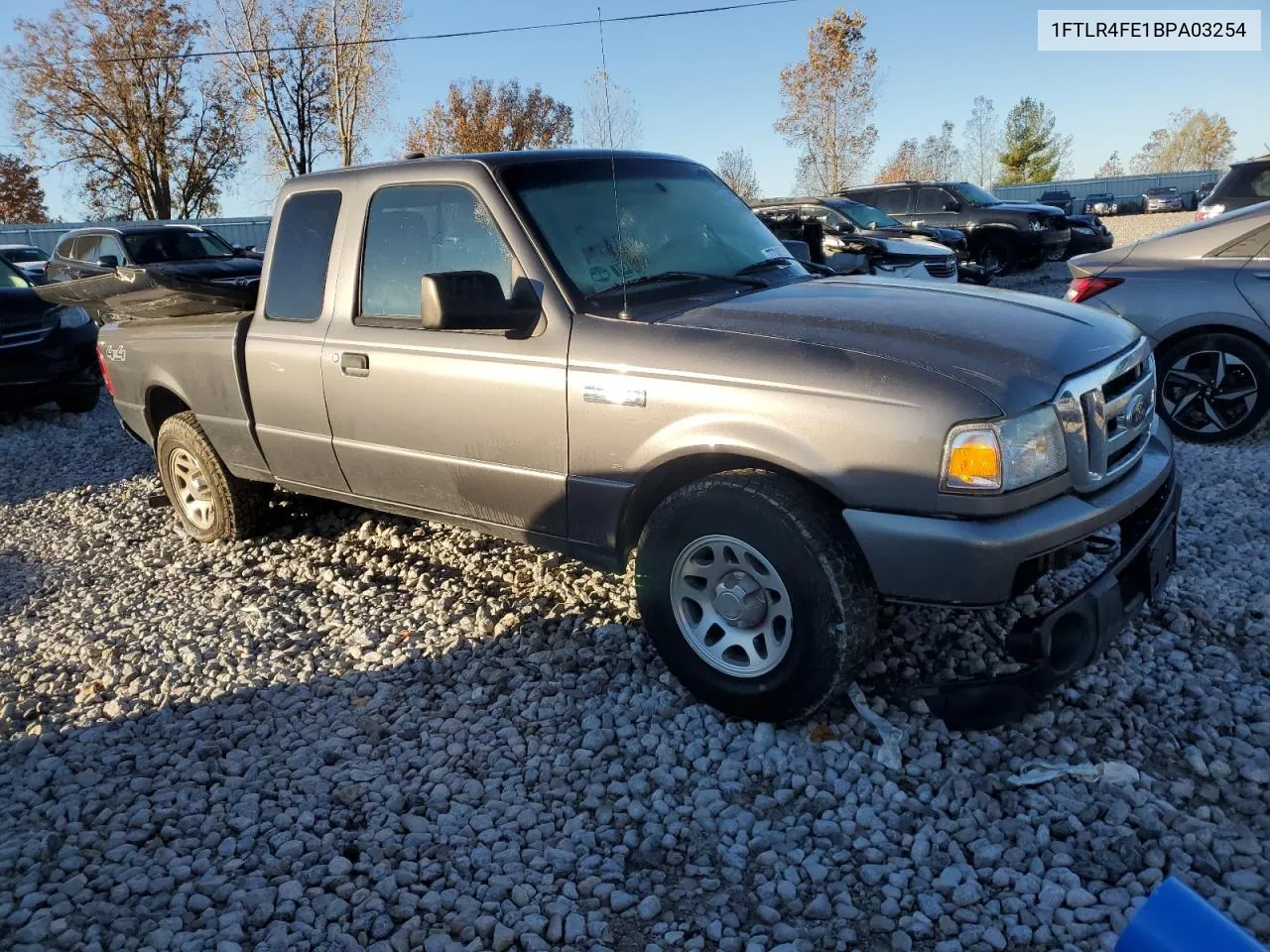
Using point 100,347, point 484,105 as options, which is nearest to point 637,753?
point 100,347

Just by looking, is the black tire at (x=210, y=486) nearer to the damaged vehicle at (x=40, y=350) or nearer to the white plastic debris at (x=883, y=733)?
the white plastic debris at (x=883, y=733)

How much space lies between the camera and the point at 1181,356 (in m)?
6.18

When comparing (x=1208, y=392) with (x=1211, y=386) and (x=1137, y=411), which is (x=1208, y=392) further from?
(x=1137, y=411)

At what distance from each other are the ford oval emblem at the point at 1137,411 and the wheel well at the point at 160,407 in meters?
4.97

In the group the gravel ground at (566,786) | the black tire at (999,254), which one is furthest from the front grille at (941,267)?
the gravel ground at (566,786)

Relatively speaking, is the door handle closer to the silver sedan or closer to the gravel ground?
the gravel ground

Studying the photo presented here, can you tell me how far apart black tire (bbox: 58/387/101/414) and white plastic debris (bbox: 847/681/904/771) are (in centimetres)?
934

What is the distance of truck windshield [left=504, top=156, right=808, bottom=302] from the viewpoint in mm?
3697

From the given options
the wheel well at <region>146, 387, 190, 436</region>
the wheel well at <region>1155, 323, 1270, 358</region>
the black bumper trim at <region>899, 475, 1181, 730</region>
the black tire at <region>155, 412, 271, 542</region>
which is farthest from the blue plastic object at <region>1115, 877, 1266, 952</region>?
the wheel well at <region>1155, 323, 1270, 358</region>

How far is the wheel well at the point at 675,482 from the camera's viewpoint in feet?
10.2

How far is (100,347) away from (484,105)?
3647 centimetres

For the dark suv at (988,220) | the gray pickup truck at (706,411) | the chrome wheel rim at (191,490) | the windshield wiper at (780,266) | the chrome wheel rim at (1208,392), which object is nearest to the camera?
the gray pickup truck at (706,411)

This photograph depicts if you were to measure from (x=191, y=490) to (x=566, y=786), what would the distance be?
364 centimetres

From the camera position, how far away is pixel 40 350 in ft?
30.1
